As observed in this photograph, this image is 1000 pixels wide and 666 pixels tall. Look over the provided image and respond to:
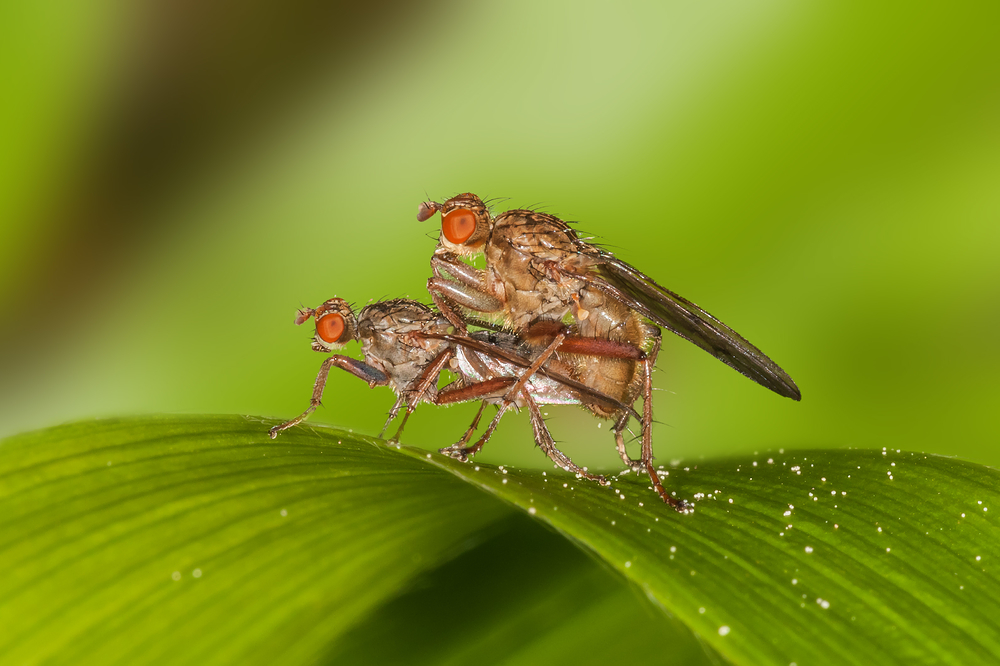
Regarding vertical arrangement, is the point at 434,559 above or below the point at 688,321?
below

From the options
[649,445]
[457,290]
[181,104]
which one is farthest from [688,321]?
[181,104]

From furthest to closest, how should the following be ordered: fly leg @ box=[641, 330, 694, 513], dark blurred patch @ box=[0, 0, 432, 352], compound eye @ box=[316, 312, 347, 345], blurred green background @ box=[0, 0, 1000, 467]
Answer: dark blurred patch @ box=[0, 0, 432, 352], blurred green background @ box=[0, 0, 1000, 467], compound eye @ box=[316, 312, 347, 345], fly leg @ box=[641, 330, 694, 513]

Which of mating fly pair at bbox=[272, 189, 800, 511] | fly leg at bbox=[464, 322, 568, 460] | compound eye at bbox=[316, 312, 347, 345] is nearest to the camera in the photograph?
fly leg at bbox=[464, 322, 568, 460]

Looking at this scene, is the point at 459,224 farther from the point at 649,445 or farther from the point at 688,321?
the point at 649,445

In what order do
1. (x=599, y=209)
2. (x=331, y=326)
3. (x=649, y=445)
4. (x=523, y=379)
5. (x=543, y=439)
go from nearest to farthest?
(x=649, y=445), (x=523, y=379), (x=543, y=439), (x=331, y=326), (x=599, y=209)

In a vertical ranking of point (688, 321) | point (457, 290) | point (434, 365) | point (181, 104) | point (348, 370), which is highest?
point (181, 104)

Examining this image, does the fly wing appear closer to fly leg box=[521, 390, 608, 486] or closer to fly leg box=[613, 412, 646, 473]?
fly leg box=[613, 412, 646, 473]

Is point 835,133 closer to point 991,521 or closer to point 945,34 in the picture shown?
point 945,34

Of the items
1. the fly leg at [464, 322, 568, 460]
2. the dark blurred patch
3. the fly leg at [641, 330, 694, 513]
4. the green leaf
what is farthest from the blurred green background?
the green leaf
